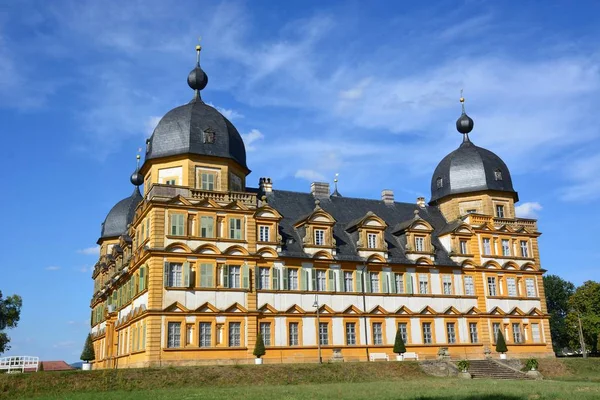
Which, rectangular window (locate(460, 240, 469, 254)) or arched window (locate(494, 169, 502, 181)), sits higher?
arched window (locate(494, 169, 502, 181))

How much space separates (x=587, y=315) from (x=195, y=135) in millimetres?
41299

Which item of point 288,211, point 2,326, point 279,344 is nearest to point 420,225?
point 288,211

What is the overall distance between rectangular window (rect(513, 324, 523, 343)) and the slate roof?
20.9 feet

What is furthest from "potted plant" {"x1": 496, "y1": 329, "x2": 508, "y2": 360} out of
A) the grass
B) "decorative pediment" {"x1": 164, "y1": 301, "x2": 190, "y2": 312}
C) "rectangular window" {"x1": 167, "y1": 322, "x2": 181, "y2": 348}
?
"rectangular window" {"x1": 167, "y1": 322, "x2": 181, "y2": 348}

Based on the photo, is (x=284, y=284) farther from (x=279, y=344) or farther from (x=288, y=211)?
(x=288, y=211)

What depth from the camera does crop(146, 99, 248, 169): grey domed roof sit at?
38.5m

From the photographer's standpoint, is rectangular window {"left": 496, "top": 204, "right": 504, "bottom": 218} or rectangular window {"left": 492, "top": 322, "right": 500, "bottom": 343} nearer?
rectangular window {"left": 492, "top": 322, "right": 500, "bottom": 343}

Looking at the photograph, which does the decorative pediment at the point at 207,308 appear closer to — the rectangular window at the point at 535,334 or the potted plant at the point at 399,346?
the potted plant at the point at 399,346

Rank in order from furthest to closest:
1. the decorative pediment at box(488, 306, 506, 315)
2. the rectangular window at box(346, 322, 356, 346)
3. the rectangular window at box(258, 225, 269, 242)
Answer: the decorative pediment at box(488, 306, 506, 315) < the rectangular window at box(346, 322, 356, 346) < the rectangular window at box(258, 225, 269, 242)

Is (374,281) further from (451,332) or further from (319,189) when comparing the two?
(319,189)

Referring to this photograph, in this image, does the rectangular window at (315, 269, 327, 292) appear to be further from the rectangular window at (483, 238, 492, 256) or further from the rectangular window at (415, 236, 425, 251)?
the rectangular window at (483, 238, 492, 256)

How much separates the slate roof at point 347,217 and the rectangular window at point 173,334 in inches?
312

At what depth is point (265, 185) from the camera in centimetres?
4441

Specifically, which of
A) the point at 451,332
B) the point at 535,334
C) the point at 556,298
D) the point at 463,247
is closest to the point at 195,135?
the point at 463,247
